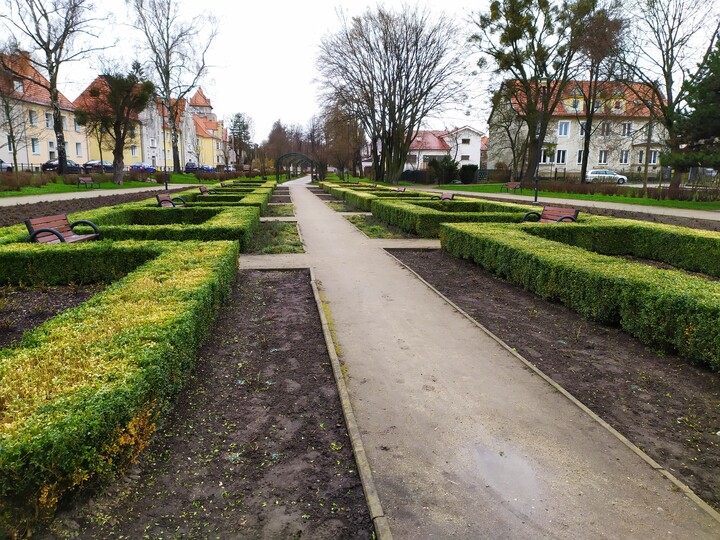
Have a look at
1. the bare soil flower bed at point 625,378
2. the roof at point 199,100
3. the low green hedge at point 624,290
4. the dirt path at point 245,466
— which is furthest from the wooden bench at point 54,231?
the roof at point 199,100

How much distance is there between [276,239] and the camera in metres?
11.8

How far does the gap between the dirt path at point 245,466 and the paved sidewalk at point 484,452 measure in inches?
9.7

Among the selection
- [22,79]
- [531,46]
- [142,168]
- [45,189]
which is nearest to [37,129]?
[142,168]

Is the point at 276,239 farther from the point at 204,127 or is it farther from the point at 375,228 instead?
the point at 204,127

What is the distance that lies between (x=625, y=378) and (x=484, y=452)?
6.60ft

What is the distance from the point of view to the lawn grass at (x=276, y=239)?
10.4m

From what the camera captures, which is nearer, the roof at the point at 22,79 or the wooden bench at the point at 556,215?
the wooden bench at the point at 556,215

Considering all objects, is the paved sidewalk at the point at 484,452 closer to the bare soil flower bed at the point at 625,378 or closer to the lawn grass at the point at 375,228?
the bare soil flower bed at the point at 625,378

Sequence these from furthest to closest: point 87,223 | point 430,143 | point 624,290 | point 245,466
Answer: point 430,143
point 87,223
point 624,290
point 245,466

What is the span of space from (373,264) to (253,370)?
512 centimetres

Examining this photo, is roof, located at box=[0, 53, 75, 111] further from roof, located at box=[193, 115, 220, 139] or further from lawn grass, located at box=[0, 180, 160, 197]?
roof, located at box=[193, 115, 220, 139]

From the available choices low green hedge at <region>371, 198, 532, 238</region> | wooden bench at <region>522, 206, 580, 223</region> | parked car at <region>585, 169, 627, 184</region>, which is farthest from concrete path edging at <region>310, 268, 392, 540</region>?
parked car at <region>585, 169, 627, 184</region>

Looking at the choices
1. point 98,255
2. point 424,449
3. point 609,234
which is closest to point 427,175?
point 609,234

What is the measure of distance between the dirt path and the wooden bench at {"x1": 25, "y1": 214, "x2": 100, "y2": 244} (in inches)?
182
